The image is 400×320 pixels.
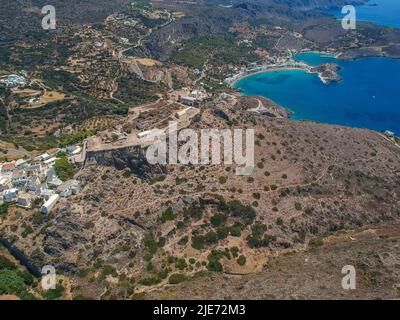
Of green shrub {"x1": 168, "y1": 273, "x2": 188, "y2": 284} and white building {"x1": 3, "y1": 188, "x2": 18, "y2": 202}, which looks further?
white building {"x1": 3, "y1": 188, "x2": 18, "y2": 202}

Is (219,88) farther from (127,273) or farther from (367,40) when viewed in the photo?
(367,40)

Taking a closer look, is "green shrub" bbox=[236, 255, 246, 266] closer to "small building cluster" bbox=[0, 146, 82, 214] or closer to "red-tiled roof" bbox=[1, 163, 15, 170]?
"small building cluster" bbox=[0, 146, 82, 214]

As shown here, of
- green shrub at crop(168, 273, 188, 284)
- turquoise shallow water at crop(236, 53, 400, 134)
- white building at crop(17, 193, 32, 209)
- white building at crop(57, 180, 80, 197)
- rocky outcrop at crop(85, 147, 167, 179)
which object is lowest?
turquoise shallow water at crop(236, 53, 400, 134)

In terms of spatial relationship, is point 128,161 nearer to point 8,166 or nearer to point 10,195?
point 10,195

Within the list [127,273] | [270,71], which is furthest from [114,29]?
[127,273]

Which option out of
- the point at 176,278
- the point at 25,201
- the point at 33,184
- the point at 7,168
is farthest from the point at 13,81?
the point at 176,278

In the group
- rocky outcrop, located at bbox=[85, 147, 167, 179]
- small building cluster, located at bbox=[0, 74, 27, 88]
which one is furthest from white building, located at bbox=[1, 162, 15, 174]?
small building cluster, located at bbox=[0, 74, 27, 88]

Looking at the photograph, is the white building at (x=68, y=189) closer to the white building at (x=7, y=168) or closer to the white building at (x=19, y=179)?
the white building at (x=19, y=179)
